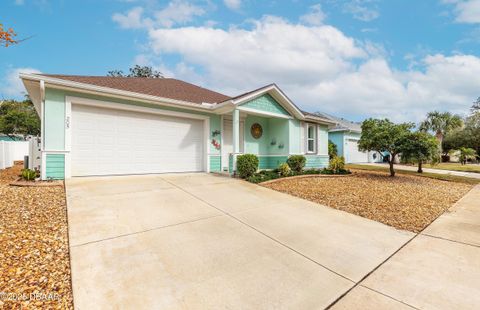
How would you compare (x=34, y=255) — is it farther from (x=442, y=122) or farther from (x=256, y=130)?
(x=442, y=122)

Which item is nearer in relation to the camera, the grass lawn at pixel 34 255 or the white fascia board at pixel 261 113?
the grass lawn at pixel 34 255

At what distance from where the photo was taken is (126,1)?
741 cm

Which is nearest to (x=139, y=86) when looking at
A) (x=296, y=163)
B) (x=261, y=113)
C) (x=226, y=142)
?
(x=226, y=142)

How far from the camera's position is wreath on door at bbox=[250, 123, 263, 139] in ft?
36.6

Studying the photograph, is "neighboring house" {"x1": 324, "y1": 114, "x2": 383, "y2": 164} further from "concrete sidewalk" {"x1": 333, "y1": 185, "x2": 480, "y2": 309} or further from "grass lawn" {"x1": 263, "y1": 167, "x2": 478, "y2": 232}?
"concrete sidewalk" {"x1": 333, "y1": 185, "x2": 480, "y2": 309}

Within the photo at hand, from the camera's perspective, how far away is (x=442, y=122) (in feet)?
99.8

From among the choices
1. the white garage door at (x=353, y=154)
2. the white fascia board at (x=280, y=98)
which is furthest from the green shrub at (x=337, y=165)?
the white garage door at (x=353, y=154)

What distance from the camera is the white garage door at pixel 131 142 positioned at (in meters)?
7.02

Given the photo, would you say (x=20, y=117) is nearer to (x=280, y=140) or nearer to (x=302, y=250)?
(x=280, y=140)

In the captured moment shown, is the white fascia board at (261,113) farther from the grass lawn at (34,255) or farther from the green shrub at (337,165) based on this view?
the grass lawn at (34,255)

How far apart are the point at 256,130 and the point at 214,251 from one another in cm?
896

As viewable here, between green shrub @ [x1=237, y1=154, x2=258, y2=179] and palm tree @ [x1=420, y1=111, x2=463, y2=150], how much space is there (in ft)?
114

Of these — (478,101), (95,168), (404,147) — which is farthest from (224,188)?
(478,101)

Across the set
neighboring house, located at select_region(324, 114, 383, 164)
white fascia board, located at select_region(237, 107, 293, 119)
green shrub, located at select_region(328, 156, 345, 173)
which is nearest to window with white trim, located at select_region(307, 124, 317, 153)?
green shrub, located at select_region(328, 156, 345, 173)
